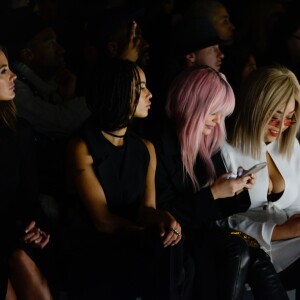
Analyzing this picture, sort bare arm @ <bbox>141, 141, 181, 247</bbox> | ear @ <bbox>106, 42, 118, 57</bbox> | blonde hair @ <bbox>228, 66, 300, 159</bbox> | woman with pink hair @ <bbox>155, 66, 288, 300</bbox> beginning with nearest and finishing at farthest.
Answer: bare arm @ <bbox>141, 141, 181, 247</bbox> → woman with pink hair @ <bbox>155, 66, 288, 300</bbox> → blonde hair @ <bbox>228, 66, 300, 159</bbox> → ear @ <bbox>106, 42, 118, 57</bbox>

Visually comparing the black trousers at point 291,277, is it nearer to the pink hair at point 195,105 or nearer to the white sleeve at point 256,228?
the white sleeve at point 256,228

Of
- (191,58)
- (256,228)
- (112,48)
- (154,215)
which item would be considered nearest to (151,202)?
(154,215)

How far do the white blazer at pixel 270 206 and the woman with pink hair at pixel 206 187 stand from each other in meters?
0.06

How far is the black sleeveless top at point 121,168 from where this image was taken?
2.69 metres

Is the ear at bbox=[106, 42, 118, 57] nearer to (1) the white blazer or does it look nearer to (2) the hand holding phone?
(1) the white blazer

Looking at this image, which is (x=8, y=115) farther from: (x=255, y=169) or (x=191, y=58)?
(x=191, y=58)

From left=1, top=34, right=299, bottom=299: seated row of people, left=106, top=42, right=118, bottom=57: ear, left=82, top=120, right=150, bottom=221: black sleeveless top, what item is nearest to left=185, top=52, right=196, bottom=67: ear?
left=106, top=42, right=118, bottom=57: ear

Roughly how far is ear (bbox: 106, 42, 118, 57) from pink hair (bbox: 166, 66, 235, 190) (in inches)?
27.8

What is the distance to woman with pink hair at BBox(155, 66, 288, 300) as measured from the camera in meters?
2.80

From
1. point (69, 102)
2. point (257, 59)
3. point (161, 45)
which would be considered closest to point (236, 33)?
point (257, 59)

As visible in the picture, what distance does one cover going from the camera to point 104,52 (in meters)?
3.68

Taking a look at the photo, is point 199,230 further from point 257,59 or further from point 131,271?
point 257,59

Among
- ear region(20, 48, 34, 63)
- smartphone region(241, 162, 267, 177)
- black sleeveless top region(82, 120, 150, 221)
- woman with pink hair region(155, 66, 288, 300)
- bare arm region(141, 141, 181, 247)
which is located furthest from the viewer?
ear region(20, 48, 34, 63)

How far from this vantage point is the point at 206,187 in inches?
115
